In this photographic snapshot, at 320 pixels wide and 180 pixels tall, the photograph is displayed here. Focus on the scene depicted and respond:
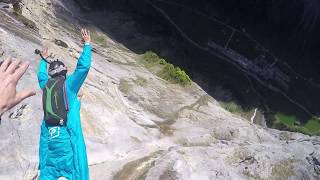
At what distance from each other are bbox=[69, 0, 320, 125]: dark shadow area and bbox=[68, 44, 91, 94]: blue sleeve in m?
26.8

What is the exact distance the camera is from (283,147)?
19.0m

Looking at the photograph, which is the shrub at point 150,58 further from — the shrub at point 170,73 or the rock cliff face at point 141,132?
the rock cliff face at point 141,132

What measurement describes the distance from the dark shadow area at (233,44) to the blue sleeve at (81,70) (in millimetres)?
26783

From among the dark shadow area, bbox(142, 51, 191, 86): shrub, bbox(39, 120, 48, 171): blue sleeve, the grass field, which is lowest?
bbox(39, 120, 48, 171): blue sleeve

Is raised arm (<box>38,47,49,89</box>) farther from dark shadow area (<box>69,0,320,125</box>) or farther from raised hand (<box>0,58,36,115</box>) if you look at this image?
dark shadow area (<box>69,0,320,125</box>)

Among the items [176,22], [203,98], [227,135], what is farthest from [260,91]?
[227,135]

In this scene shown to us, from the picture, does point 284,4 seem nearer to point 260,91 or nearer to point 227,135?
point 260,91

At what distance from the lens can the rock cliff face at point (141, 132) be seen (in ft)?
51.8

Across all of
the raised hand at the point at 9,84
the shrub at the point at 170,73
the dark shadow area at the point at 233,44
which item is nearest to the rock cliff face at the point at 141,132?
the shrub at the point at 170,73

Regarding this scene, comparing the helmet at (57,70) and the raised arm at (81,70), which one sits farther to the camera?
the helmet at (57,70)

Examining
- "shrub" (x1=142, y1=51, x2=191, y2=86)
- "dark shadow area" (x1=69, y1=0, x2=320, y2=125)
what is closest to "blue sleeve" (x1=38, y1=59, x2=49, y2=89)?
"shrub" (x1=142, y1=51, x2=191, y2=86)

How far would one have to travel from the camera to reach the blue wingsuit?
10.6 metres

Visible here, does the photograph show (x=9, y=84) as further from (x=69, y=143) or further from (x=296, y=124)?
(x=296, y=124)

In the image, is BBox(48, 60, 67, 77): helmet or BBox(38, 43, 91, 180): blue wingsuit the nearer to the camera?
BBox(38, 43, 91, 180): blue wingsuit
